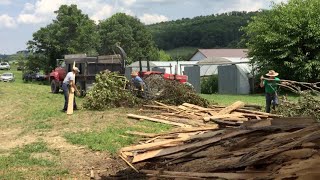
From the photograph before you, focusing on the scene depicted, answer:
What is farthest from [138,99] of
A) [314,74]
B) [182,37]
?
[182,37]

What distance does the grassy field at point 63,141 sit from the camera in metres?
8.25

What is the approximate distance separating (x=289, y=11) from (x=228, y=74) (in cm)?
576

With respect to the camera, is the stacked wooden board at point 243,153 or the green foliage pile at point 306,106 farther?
the green foliage pile at point 306,106

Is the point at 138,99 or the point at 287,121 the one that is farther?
the point at 138,99

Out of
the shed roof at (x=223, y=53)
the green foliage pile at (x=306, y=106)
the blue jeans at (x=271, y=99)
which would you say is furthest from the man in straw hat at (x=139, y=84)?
the shed roof at (x=223, y=53)

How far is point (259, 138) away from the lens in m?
6.62

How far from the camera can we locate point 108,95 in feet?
53.2

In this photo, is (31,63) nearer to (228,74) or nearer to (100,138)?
(228,74)

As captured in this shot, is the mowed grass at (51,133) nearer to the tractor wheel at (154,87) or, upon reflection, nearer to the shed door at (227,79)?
the tractor wheel at (154,87)

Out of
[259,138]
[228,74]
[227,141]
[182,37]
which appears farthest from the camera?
[182,37]

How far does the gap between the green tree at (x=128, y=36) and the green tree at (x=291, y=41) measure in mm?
37858

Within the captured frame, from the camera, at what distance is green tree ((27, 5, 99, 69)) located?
5106 centimetres

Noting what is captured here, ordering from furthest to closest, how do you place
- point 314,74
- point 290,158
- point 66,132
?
1. point 314,74
2. point 66,132
3. point 290,158

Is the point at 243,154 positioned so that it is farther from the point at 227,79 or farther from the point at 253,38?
the point at 227,79
